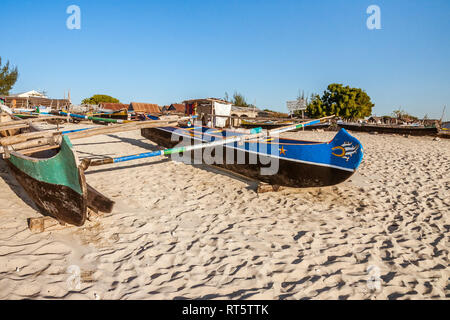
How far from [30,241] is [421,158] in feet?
36.2

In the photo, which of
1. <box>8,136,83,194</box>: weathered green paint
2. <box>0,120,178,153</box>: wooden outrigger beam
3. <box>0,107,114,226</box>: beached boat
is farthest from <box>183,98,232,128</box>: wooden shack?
<box>8,136,83,194</box>: weathered green paint

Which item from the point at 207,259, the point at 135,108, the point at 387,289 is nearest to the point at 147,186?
the point at 207,259

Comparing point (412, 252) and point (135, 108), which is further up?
point (135, 108)

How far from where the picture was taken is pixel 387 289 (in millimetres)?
2279

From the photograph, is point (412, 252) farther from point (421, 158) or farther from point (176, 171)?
point (421, 158)

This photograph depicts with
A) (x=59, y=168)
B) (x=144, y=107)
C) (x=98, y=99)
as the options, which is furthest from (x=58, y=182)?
(x=98, y=99)

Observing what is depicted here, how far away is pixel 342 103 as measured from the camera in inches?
1409

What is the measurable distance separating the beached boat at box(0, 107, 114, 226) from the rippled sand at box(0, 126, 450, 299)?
34 cm

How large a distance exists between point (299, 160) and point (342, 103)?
36482 millimetres

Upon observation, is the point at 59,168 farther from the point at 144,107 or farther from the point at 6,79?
the point at 6,79

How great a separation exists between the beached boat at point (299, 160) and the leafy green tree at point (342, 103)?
34447 millimetres

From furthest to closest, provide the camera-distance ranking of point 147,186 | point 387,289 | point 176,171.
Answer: point 176,171 < point 147,186 < point 387,289
